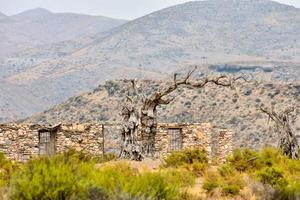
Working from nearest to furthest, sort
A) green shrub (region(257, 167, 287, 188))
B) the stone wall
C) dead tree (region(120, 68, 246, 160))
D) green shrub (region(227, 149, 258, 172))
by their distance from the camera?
green shrub (region(257, 167, 287, 188))
green shrub (region(227, 149, 258, 172))
dead tree (region(120, 68, 246, 160))
the stone wall

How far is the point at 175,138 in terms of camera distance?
3139 centimetres

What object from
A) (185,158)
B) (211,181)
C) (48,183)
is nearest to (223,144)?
(185,158)

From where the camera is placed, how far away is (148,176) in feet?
49.0

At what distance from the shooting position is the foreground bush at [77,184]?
12773 mm

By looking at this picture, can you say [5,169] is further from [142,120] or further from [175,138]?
[175,138]

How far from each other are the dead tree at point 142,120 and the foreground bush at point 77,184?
1012 cm

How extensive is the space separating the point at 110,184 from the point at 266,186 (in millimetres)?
5331

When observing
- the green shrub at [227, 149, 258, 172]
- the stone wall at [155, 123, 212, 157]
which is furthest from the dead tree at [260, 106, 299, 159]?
the stone wall at [155, 123, 212, 157]

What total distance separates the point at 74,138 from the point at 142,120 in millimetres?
3953

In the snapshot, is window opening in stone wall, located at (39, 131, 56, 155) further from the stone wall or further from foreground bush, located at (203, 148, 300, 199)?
foreground bush, located at (203, 148, 300, 199)

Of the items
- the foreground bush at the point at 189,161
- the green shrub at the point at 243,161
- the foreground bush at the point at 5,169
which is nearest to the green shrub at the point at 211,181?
the foreground bush at the point at 189,161

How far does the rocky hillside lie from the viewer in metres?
68.1

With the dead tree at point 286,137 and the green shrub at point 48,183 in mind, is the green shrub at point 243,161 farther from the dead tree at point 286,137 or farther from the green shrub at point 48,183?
the green shrub at point 48,183

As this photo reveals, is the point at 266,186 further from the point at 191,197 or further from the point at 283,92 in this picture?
the point at 283,92
